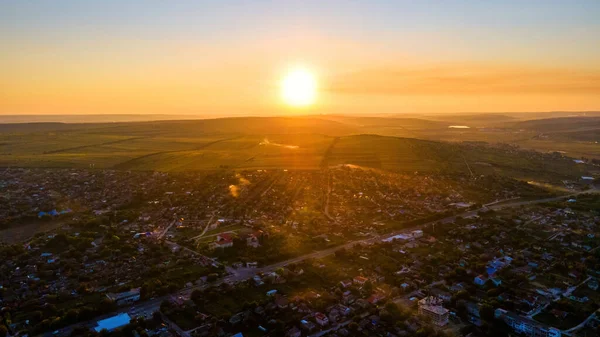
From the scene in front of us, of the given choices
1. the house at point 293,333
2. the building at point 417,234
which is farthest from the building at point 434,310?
the building at point 417,234

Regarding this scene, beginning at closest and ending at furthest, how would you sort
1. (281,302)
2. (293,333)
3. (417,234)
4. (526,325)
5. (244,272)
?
(293,333) → (526,325) → (281,302) → (244,272) → (417,234)

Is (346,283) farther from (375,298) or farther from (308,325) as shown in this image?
(308,325)

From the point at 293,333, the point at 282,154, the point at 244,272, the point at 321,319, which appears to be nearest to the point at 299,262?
the point at 244,272

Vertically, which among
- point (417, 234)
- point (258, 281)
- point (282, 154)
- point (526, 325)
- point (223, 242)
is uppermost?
point (282, 154)

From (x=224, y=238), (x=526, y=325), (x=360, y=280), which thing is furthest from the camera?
(x=224, y=238)

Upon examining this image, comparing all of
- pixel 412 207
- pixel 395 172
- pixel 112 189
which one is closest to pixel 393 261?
pixel 412 207

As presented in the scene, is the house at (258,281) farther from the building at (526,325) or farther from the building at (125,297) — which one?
the building at (526,325)
